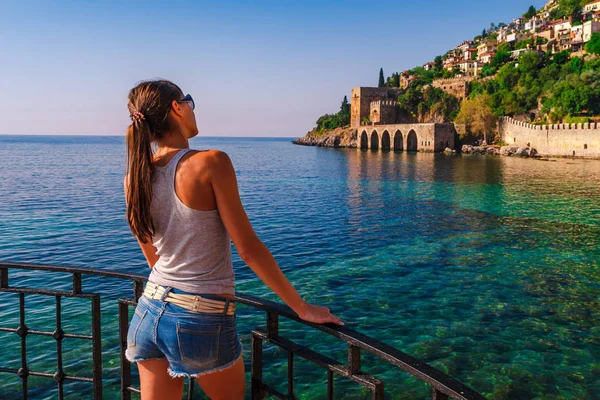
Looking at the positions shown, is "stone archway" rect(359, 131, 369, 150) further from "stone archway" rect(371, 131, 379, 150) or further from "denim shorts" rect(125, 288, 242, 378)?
"denim shorts" rect(125, 288, 242, 378)

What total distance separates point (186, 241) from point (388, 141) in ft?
284

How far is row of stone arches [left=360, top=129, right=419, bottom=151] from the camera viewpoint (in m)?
80.6

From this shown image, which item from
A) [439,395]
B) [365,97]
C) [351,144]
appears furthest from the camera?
[351,144]

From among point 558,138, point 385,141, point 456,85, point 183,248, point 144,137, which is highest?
point 456,85

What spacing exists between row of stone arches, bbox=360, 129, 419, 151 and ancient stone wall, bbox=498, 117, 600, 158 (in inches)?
642

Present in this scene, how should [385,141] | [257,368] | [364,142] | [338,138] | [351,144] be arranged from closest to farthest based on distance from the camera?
Answer: 1. [257,368]
2. [385,141]
3. [364,142]
4. [351,144]
5. [338,138]

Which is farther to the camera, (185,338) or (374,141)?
(374,141)

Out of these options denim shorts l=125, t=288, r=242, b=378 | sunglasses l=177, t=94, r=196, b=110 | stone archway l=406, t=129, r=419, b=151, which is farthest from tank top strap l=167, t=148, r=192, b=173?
stone archway l=406, t=129, r=419, b=151

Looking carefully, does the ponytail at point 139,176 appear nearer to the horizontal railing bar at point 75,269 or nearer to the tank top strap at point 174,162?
the tank top strap at point 174,162

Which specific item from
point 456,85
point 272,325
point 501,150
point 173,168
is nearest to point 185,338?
point 272,325

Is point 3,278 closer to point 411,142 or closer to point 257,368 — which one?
point 257,368

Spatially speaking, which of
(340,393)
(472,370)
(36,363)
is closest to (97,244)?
(36,363)

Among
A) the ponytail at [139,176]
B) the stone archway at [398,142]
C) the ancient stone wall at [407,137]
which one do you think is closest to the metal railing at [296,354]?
the ponytail at [139,176]

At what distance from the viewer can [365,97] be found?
9712cm
